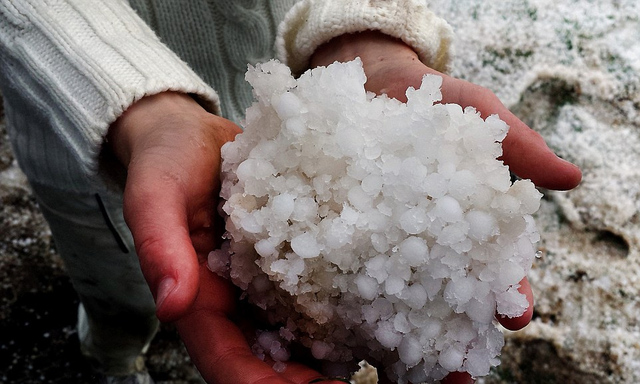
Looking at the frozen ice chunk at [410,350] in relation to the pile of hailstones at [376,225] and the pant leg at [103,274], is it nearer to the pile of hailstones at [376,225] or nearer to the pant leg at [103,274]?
the pile of hailstones at [376,225]

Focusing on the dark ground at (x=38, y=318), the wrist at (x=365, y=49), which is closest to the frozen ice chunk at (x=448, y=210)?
the wrist at (x=365, y=49)

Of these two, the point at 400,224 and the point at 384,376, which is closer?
the point at 400,224

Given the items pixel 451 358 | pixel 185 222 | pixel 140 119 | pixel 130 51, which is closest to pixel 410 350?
pixel 451 358

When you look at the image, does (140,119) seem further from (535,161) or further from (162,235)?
(535,161)

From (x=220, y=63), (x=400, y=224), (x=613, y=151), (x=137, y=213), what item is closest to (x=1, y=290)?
(x=220, y=63)

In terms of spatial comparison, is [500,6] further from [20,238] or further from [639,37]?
[20,238]

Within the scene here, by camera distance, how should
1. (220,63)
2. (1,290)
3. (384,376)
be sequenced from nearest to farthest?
(384,376), (220,63), (1,290)
